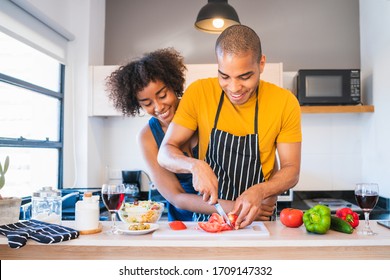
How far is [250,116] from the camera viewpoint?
5.22ft

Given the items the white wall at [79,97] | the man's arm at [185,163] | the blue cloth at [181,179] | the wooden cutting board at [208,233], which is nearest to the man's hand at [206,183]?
the man's arm at [185,163]

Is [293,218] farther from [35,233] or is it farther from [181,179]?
[35,233]

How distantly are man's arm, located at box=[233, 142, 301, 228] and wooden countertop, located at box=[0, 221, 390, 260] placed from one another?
0.35 feet

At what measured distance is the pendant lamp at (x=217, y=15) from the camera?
2.45m

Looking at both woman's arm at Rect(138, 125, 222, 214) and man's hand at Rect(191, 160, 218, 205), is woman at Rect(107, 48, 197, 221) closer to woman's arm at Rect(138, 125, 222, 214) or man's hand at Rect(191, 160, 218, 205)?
woman's arm at Rect(138, 125, 222, 214)

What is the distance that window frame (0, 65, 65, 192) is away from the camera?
2371 mm

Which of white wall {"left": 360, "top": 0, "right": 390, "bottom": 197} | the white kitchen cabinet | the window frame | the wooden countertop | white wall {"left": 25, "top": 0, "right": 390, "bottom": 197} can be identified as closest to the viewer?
the wooden countertop

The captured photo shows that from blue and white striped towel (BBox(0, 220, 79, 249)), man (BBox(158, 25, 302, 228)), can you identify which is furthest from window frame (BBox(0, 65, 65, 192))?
man (BBox(158, 25, 302, 228))

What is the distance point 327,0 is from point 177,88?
222cm

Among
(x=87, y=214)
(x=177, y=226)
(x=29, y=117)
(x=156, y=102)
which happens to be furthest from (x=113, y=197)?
(x=29, y=117)

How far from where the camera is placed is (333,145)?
3.31m

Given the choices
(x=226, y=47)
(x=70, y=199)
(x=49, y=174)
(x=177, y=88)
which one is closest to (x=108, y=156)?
(x=49, y=174)

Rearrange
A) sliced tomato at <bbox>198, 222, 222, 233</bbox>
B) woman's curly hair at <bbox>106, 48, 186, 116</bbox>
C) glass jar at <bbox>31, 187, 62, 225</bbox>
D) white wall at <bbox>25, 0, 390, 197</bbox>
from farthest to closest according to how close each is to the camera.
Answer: white wall at <bbox>25, 0, 390, 197</bbox> → woman's curly hair at <bbox>106, 48, 186, 116</bbox> → glass jar at <bbox>31, 187, 62, 225</bbox> → sliced tomato at <bbox>198, 222, 222, 233</bbox>
